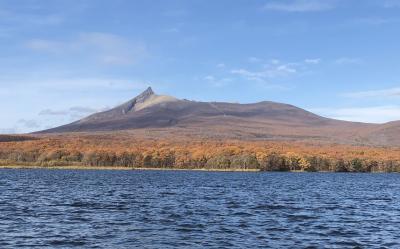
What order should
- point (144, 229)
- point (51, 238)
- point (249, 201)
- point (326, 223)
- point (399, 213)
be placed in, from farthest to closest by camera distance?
point (249, 201) < point (399, 213) < point (326, 223) < point (144, 229) < point (51, 238)

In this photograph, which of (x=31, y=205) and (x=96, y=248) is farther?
(x=31, y=205)

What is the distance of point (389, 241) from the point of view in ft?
128

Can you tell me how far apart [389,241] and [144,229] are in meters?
17.9

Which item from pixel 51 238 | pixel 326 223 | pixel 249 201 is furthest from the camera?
pixel 249 201

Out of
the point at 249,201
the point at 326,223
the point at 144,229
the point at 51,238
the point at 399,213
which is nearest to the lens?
the point at 51,238

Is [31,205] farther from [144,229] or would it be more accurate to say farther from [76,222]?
[144,229]

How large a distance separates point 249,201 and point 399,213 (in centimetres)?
1823

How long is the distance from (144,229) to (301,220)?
49.3ft

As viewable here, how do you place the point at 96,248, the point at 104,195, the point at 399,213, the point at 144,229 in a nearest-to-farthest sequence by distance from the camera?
the point at 96,248
the point at 144,229
the point at 399,213
the point at 104,195

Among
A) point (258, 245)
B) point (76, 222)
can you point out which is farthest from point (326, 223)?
point (76, 222)

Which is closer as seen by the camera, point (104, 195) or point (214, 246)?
point (214, 246)

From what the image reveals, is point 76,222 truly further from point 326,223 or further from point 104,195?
point 104,195

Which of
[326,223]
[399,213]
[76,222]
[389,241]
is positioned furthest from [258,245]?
[399,213]

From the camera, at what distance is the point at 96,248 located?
34.0m
